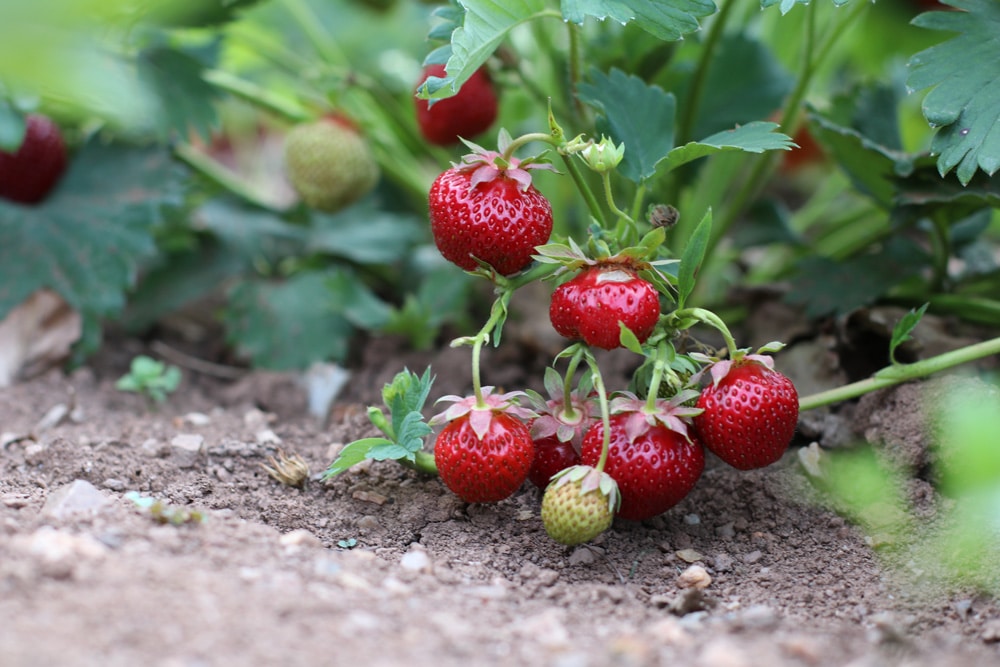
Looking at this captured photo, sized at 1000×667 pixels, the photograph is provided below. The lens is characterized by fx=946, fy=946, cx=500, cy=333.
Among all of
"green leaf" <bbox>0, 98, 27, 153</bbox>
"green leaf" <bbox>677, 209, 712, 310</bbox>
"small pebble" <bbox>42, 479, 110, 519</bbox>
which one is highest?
"green leaf" <bbox>677, 209, 712, 310</bbox>

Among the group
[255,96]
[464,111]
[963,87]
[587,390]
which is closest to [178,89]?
[255,96]

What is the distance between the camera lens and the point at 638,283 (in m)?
0.93

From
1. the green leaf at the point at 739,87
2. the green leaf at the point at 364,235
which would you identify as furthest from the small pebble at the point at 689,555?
the green leaf at the point at 364,235

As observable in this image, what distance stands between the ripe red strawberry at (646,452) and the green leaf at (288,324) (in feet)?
2.36

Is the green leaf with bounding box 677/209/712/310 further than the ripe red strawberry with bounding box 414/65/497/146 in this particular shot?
No

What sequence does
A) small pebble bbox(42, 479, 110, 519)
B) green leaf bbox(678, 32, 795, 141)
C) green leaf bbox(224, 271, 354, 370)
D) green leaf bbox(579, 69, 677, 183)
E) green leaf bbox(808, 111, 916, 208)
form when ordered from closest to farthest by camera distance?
small pebble bbox(42, 479, 110, 519) < green leaf bbox(579, 69, 677, 183) < green leaf bbox(808, 111, 916, 208) < green leaf bbox(678, 32, 795, 141) < green leaf bbox(224, 271, 354, 370)

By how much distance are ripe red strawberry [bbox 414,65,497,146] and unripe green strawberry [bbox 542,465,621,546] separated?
0.65m

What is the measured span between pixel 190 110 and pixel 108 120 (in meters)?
0.18

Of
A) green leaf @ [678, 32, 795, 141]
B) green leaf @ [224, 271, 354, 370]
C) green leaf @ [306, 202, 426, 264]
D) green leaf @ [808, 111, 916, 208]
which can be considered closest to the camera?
green leaf @ [808, 111, 916, 208]

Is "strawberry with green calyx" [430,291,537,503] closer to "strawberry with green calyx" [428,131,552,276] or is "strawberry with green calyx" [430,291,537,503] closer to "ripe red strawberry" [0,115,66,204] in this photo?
"strawberry with green calyx" [428,131,552,276]

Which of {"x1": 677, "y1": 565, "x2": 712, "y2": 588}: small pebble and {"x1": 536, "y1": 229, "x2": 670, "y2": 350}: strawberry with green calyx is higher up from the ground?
{"x1": 536, "y1": 229, "x2": 670, "y2": 350}: strawberry with green calyx

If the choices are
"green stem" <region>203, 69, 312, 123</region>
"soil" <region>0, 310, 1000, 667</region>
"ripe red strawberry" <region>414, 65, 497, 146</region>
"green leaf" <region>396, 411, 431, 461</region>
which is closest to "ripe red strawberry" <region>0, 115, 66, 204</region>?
"green stem" <region>203, 69, 312, 123</region>

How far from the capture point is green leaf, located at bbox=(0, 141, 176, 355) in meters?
1.50

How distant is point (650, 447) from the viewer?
925 millimetres
